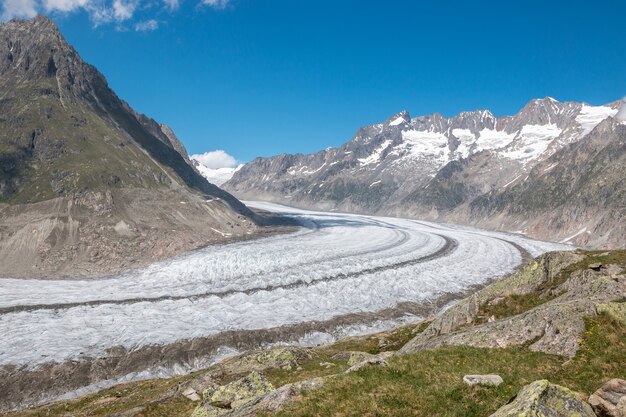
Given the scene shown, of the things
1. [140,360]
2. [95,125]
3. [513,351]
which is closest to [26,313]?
[140,360]

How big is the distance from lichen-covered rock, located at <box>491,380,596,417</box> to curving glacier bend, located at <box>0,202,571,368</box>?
184 feet

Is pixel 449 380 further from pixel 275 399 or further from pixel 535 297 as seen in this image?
pixel 535 297

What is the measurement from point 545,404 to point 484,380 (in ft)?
15.9

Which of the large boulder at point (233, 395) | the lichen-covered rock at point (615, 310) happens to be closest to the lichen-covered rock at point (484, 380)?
the lichen-covered rock at point (615, 310)

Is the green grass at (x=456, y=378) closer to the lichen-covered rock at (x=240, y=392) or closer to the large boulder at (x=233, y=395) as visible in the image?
the large boulder at (x=233, y=395)

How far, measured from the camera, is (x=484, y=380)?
53.2ft

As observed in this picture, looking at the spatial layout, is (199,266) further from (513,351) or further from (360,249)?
(513,351)

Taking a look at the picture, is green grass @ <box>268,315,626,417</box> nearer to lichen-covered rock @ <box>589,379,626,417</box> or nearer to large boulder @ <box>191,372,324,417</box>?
large boulder @ <box>191,372,324,417</box>

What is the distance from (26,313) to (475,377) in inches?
3057

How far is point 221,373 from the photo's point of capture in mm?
29578

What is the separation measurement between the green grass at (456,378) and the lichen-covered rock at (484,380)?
24 centimetres

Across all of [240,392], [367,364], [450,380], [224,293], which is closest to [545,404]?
[450,380]

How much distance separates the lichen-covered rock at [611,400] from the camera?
12.4m

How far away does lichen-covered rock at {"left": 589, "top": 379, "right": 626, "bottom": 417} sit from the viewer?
12.4m
